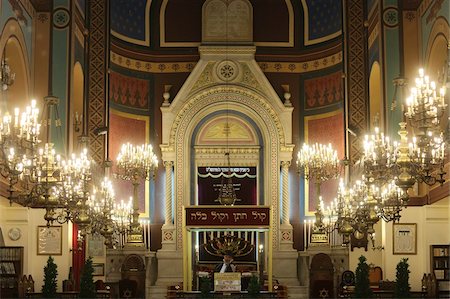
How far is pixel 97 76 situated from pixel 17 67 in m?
6.38

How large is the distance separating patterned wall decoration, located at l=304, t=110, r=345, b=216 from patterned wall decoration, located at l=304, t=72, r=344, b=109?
44 cm

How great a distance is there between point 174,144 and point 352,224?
10292mm

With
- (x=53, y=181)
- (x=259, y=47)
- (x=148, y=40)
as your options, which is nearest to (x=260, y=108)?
(x=259, y=47)

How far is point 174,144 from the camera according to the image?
30.6 meters

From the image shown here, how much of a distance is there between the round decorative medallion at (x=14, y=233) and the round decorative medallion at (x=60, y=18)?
566 cm

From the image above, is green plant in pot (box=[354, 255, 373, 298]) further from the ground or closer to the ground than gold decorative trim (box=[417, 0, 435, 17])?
closer to the ground

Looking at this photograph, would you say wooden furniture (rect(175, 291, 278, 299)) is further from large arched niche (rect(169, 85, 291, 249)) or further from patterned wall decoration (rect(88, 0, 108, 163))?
large arched niche (rect(169, 85, 291, 249))

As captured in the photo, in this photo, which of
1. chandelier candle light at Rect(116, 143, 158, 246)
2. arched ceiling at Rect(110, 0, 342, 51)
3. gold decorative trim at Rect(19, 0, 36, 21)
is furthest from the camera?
arched ceiling at Rect(110, 0, 342, 51)

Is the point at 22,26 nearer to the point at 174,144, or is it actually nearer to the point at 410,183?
the point at 174,144

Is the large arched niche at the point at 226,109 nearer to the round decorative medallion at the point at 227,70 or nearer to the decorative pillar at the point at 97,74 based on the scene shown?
the round decorative medallion at the point at 227,70

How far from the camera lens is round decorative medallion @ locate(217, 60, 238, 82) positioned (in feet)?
102

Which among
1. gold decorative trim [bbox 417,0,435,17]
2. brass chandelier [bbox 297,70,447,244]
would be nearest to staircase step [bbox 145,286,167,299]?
brass chandelier [bbox 297,70,447,244]

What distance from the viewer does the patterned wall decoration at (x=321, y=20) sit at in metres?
31.0

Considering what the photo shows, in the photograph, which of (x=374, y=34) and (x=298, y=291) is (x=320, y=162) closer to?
(x=298, y=291)
